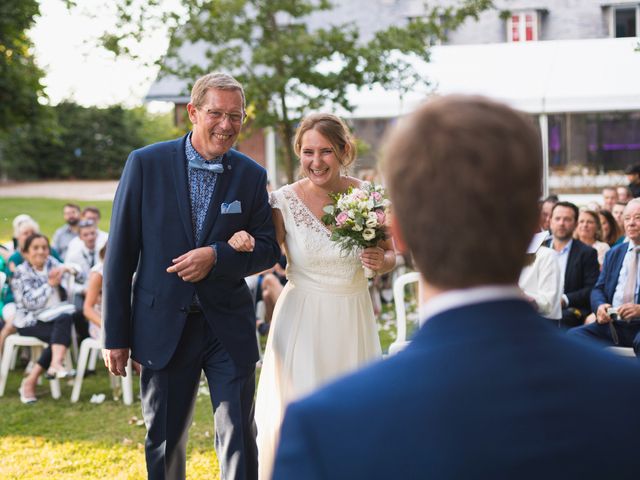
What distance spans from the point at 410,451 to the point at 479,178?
1.38 ft

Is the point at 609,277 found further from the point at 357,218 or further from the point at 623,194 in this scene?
the point at 623,194

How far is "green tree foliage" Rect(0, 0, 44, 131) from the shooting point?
20844 millimetres

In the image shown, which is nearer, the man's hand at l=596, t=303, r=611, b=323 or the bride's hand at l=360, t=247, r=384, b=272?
the bride's hand at l=360, t=247, r=384, b=272

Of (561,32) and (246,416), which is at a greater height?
(561,32)

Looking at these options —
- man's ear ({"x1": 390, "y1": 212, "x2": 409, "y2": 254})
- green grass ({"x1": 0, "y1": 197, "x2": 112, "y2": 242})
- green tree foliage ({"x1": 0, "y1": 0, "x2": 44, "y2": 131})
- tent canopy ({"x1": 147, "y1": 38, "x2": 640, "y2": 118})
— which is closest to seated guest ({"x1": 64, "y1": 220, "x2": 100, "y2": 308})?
tent canopy ({"x1": 147, "y1": 38, "x2": 640, "y2": 118})

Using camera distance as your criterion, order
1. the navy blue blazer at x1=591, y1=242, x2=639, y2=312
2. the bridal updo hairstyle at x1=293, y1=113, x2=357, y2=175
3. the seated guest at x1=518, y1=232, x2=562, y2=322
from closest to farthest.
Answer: the bridal updo hairstyle at x1=293, y1=113, x2=357, y2=175 → the seated guest at x1=518, y1=232, x2=562, y2=322 → the navy blue blazer at x1=591, y1=242, x2=639, y2=312

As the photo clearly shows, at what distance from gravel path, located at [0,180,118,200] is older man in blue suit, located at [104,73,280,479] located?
35261 mm

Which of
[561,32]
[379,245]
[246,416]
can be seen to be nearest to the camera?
[246,416]

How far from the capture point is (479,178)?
4.22 feet

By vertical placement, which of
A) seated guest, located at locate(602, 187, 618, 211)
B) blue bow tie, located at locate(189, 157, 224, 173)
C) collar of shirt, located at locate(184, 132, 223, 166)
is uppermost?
collar of shirt, located at locate(184, 132, 223, 166)

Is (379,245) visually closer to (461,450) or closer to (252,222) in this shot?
(252,222)

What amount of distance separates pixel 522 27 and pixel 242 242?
2917cm

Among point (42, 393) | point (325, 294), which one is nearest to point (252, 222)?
point (325, 294)

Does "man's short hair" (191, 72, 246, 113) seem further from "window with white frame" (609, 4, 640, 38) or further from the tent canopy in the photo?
"window with white frame" (609, 4, 640, 38)
